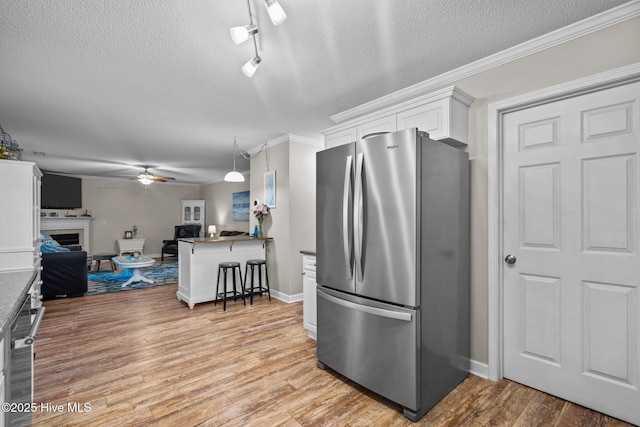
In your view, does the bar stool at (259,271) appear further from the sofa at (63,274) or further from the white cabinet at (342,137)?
the sofa at (63,274)

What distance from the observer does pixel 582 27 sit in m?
1.99

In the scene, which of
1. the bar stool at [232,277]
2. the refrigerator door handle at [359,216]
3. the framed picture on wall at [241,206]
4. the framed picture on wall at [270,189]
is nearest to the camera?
the refrigerator door handle at [359,216]

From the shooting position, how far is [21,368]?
1.55 meters

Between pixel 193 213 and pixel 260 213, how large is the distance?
6.28 m

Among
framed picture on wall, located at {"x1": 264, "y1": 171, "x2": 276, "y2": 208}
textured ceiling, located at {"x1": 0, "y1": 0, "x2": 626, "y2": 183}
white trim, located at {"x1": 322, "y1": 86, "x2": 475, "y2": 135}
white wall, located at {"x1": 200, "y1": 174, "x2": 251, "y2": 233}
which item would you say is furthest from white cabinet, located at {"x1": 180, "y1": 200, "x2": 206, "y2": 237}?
white trim, located at {"x1": 322, "y1": 86, "x2": 475, "y2": 135}

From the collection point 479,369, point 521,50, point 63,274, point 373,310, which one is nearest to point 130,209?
point 63,274

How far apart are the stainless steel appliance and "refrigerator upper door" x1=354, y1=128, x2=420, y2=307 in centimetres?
179

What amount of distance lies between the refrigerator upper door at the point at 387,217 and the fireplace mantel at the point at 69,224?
9.30 metres

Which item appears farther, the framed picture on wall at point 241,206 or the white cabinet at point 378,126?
the framed picture on wall at point 241,206

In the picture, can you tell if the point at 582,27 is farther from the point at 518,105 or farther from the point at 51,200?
the point at 51,200

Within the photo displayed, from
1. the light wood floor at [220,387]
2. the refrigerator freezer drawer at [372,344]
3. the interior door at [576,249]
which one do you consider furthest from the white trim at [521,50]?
the light wood floor at [220,387]

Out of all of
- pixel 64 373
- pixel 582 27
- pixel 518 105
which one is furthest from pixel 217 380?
pixel 582 27

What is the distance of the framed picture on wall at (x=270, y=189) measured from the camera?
4.96 metres

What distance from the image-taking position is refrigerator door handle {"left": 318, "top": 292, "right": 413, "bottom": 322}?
1933 millimetres
